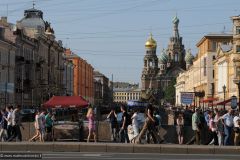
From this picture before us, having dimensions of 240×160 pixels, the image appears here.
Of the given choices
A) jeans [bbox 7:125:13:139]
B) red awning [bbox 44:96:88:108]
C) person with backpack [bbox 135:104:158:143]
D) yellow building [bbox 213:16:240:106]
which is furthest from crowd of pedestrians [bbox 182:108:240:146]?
yellow building [bbox 213:16:240:106]

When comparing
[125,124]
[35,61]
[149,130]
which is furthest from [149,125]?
[35,61]

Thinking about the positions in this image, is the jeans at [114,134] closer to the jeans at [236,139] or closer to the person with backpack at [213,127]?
the person with backpack at [213,127]

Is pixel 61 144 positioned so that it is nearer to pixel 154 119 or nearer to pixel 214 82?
pixel 154 119

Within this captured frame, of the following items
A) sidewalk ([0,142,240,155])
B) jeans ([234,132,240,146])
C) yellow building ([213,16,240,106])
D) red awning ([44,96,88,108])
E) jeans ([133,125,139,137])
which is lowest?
sidewalk ([0,142,240,155])

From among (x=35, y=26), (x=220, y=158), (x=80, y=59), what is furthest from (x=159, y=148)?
(x=80, y=59)

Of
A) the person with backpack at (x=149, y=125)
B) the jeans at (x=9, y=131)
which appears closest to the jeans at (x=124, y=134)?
the person with backpack at (x=149, y=125)

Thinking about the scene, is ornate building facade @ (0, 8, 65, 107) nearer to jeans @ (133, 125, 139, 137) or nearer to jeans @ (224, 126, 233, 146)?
jeans @ (133, 125, 139, 137)

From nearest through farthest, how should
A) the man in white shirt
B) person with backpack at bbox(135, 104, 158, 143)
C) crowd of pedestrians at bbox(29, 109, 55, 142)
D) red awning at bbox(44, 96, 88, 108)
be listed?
person with backpack at bbox(135, 104, 158, 143)
the man in white shirt
crowd of pedestrians at bbox(29, 109, 55, 142)
red awning at bbox(44, 96, 88, 108)

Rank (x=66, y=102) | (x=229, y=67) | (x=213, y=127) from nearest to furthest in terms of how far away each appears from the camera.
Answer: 1. (x=213, y=127)
2. (x=66, y=102)
3. (x=229, y=67)

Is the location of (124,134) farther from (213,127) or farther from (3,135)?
(3,135)

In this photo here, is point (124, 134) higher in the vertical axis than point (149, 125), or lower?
lower

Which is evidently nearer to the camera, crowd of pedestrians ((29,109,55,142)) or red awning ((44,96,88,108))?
crowd of pedestrians ((29,109,55,142))

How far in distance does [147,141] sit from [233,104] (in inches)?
655

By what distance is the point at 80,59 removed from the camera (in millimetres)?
171750
